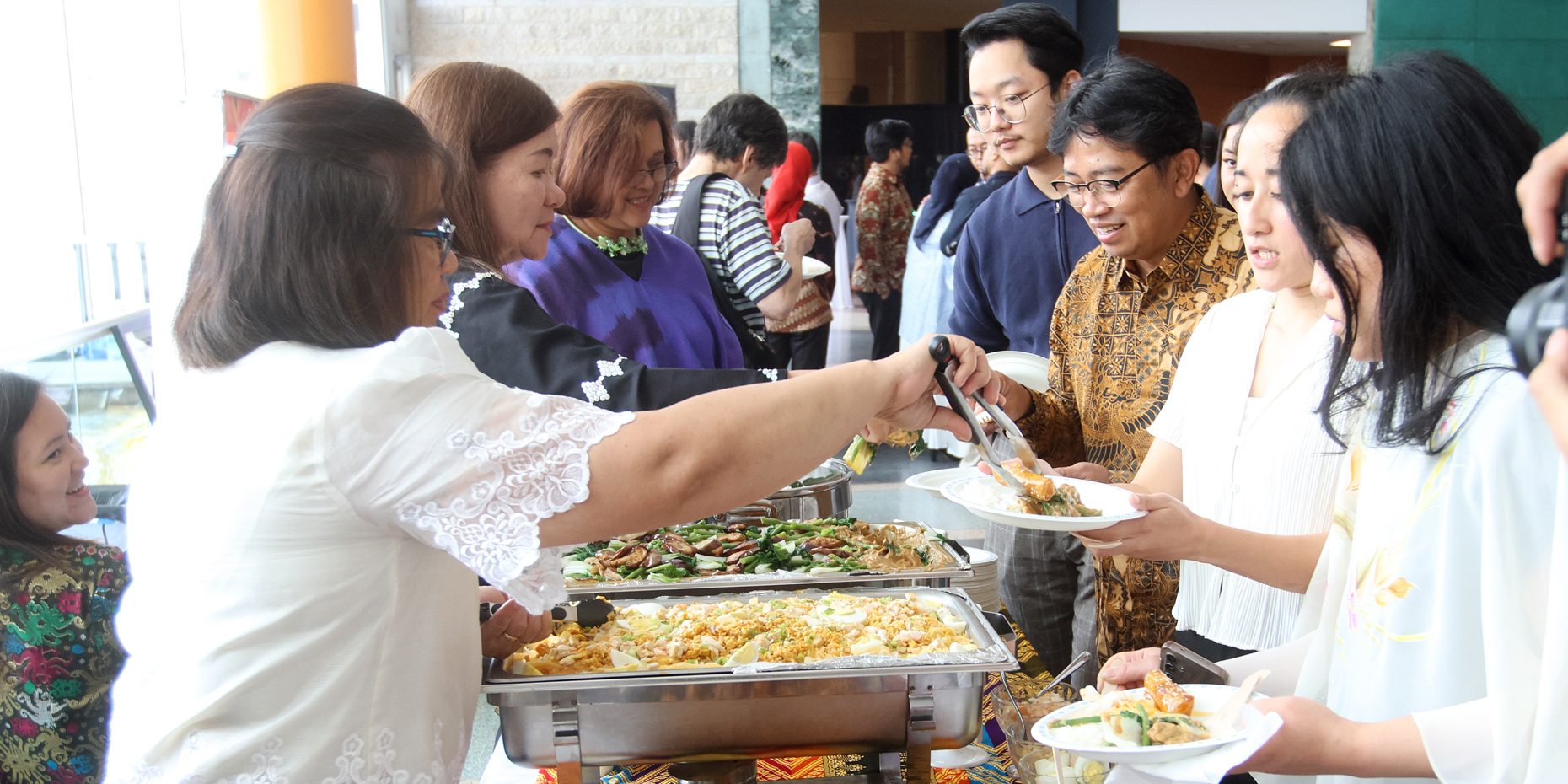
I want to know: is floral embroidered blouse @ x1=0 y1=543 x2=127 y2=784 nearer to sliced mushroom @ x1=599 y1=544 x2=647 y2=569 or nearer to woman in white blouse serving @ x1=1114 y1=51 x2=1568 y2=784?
sliced mushroom @ x1=599 y1=544 x2=647 y2=569

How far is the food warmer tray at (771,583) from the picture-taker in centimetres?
171

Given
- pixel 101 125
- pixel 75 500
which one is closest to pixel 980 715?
pixel 75 500

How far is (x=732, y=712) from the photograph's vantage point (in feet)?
4.30

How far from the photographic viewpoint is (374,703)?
1.02 meters

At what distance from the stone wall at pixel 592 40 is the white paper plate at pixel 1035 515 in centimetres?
599

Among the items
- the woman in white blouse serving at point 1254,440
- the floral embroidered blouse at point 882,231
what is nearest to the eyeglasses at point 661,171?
the woman in white blouse serving at point 1254,440

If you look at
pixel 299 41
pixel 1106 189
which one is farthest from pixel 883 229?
pixel 1106 189

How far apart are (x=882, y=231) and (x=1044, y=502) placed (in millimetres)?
5225

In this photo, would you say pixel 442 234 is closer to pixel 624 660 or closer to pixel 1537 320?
pixel 624 660

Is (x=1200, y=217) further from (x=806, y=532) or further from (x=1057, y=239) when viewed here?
(x=806, y=532)

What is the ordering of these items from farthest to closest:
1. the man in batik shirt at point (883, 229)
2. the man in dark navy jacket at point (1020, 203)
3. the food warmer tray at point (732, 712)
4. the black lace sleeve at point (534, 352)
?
the man in batik shirt at point (883, 229), the man in dark navy jacket at point (1020, 203), the black lace sleeve at point (534, 352), the food warmer tray at point (732, 712)

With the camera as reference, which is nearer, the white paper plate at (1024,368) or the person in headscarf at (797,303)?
the white paper plate at (1024,368)

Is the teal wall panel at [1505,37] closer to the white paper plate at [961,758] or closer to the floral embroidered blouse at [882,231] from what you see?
the floral embroidered blouse at [882,231]

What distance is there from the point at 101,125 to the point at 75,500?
1542mm
